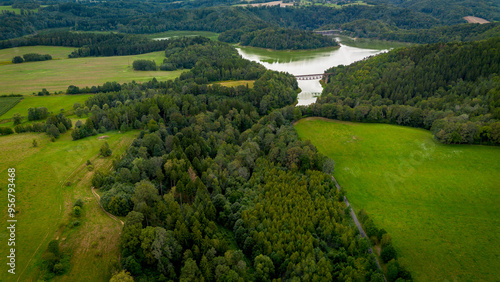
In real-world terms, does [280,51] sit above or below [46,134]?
above

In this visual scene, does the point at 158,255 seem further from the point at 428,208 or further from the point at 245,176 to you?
the point at 428,208

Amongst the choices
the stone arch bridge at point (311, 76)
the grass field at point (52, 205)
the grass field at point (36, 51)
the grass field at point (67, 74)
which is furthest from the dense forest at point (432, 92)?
the grass field at point (36, 51)

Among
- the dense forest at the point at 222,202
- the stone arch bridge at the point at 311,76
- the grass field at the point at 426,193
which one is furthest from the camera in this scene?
the stone arch bridge at the point at 311,76

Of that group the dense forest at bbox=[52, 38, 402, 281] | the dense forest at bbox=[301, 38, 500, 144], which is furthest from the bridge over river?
the dense forest at bbox=[52, 38, 402, 281]

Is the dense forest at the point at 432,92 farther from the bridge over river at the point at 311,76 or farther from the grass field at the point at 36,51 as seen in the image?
the grass field at the point at 36,51

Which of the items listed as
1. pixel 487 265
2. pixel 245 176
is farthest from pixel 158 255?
pixel 487 265

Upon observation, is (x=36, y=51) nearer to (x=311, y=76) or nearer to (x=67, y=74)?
(x=67, y=74)
